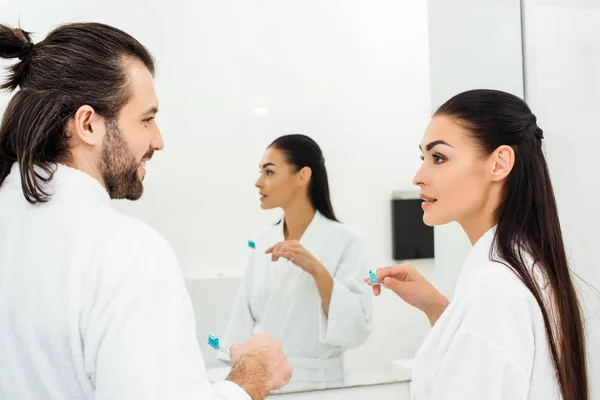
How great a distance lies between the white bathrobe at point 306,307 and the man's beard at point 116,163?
2.11ft

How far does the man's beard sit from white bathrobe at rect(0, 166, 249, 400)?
0.12 m

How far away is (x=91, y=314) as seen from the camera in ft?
2.59

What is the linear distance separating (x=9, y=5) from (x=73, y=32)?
0.64 meters

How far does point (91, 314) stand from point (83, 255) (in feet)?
0.27

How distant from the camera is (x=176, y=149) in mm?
1563

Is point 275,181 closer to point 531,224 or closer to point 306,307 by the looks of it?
point 306,307

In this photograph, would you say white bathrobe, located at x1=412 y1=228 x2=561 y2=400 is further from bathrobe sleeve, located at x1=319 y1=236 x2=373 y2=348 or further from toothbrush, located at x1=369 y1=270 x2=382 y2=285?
bathrobe sleeve, located at x1=319 y1=236 x2=373 y2=348

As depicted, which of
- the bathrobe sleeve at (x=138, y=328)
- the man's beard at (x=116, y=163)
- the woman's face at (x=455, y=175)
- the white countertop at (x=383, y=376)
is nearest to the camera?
the bathrobe sleeve at (x=138, y=328)

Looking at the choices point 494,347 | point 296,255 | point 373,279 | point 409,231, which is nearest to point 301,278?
point 296,255

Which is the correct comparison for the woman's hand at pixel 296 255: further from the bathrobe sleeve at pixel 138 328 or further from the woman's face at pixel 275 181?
the bathrobe sleeve at pixel 138 328

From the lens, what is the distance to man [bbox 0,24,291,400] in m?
0.79

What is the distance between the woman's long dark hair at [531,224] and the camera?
1044 mm

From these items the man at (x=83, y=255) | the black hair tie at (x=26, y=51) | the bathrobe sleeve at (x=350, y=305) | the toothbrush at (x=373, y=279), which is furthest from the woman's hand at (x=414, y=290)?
the black hair tie at (x=26, y=51)

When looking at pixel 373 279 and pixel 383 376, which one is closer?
pixel 373 279
